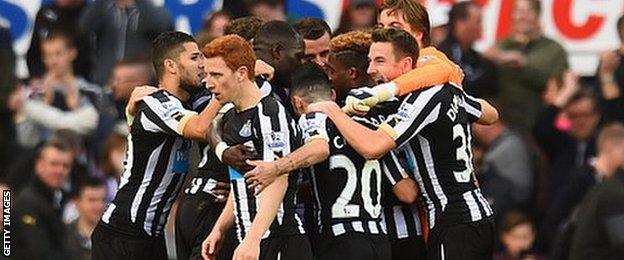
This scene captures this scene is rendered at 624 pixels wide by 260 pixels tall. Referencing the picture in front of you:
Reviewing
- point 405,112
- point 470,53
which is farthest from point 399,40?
point 470,53

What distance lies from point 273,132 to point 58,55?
5749mm

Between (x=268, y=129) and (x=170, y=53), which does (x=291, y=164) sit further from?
(x=170, y=53)

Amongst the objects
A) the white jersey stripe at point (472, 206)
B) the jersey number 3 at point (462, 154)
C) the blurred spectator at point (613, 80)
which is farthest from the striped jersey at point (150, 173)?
the blurred spectator at point (613, 80)

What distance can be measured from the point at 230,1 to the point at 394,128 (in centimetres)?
506

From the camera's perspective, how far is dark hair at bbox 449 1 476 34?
16969 mm

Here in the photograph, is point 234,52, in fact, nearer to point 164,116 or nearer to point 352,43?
point 164,116

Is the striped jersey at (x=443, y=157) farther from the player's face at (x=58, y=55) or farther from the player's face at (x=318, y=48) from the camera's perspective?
the player's face at (x=58, y=55)

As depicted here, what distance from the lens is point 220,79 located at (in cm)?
1209

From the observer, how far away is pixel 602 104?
16875 mm

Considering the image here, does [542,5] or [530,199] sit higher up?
[542,5]

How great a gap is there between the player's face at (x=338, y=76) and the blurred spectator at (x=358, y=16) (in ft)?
12.9

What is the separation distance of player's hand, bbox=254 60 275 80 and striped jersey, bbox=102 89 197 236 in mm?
471

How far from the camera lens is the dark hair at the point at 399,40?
12680 mm

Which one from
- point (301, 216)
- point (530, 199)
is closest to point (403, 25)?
point (301, 216)
